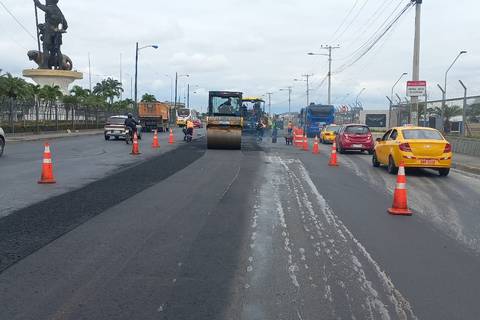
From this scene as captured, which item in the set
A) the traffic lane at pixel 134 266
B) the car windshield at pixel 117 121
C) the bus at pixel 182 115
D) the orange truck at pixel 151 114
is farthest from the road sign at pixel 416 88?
the bus at pixel 182 115

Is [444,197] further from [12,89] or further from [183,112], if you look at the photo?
[183,112]

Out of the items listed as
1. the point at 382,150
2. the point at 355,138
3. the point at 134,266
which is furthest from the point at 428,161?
the point at 134,266

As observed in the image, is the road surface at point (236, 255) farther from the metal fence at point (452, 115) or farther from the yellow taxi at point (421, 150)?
the metal fence at point (452, 115)

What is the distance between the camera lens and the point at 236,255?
265 inches

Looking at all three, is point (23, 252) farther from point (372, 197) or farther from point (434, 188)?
point (434, 188)

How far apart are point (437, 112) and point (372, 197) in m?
16.5

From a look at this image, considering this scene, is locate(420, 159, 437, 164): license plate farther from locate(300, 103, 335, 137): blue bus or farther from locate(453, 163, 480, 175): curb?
locate(300, 103, 335, 137): blue bus

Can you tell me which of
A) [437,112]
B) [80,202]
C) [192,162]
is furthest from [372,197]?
[437,112]

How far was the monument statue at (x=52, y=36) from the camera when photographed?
191 feet

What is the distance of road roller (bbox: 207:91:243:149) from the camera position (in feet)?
86.8

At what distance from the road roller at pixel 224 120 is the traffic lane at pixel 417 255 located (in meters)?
14.3

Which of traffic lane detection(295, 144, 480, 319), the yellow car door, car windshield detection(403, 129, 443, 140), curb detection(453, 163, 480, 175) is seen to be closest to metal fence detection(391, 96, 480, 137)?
curb detection(453, 163, 480, 175)

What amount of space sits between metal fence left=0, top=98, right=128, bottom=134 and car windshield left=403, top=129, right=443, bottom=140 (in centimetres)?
2782

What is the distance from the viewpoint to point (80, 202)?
10.4 metres
